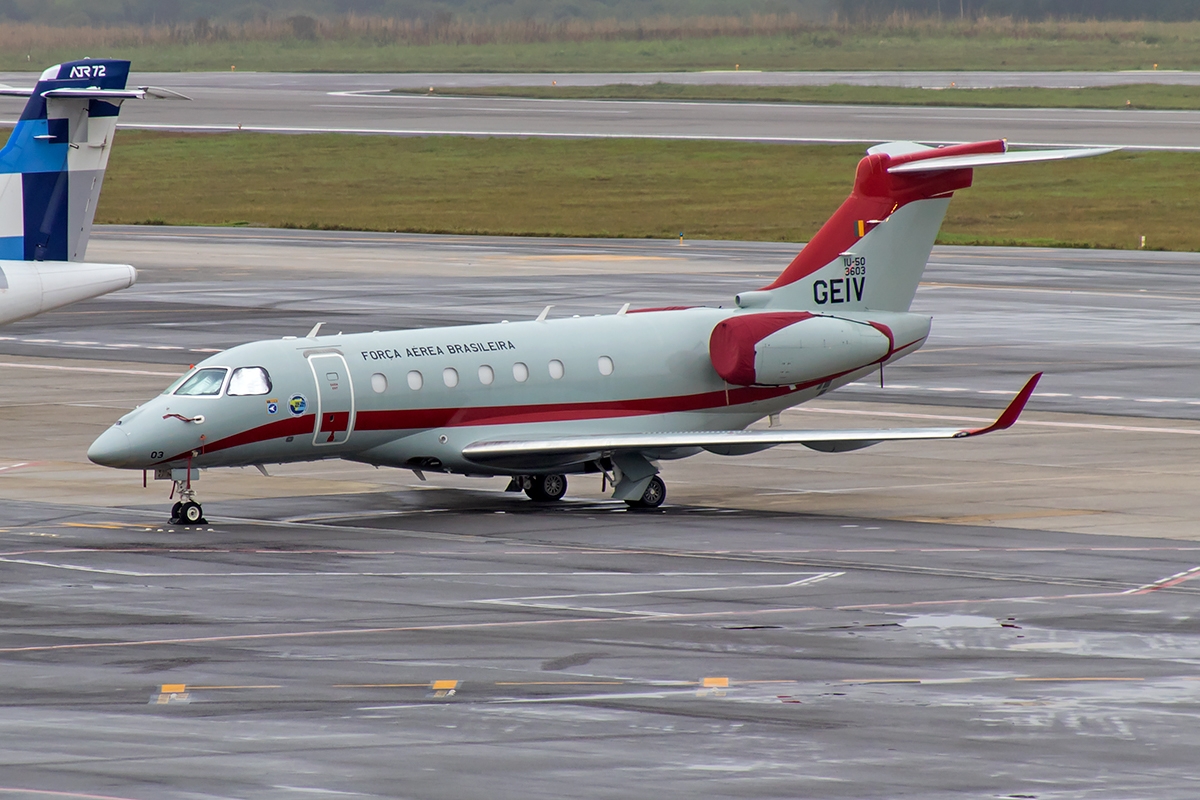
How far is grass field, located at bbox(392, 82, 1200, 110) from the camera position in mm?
142125

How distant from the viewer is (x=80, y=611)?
2494 cm

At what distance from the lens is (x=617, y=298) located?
6719 cm

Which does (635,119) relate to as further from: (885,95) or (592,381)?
(592,381)

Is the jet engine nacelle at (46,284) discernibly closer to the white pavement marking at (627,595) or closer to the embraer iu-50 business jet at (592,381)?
the embraer iu-50 business jet at (592,381)

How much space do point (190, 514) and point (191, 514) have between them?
0.02 meters

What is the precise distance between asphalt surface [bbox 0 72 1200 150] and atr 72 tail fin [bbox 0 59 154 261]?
75863 millimetres

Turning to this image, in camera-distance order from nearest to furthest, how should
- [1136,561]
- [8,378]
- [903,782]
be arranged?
[903,782] → [1136,561] → [8,378]

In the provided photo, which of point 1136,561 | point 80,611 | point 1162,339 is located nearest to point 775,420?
point 1136,561

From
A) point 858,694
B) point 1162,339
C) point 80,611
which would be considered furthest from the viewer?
point 1162,339

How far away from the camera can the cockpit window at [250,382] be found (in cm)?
3141

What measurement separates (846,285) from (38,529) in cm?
1511

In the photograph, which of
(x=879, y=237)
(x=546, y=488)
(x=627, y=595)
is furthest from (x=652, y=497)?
(x=627, y=595)

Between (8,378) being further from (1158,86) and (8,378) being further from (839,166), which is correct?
(1158,86)

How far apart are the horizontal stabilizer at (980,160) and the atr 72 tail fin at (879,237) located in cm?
3
